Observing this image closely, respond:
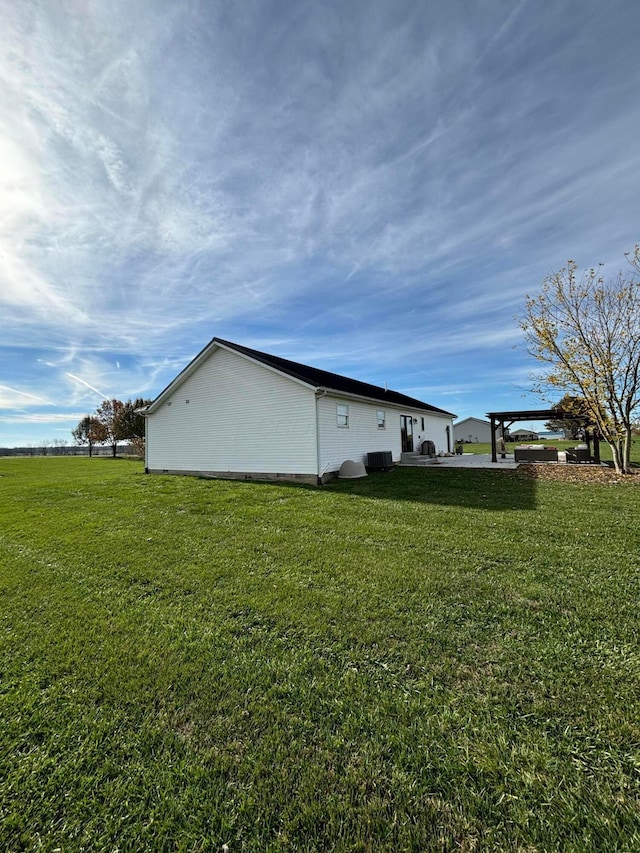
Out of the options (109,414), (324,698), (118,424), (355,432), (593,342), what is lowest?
(324,698)

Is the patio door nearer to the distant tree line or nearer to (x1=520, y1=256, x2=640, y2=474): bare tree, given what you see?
(x1=520, y1=256, x2=640, y2=474): bare tree

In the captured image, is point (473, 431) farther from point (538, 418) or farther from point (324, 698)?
point (324, 698)

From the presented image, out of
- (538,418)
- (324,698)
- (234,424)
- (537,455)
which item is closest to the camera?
(324,698)

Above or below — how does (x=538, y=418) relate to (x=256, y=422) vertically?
above

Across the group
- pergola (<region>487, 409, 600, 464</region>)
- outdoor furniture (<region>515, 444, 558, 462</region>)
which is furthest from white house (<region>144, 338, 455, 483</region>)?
outdoor furniture (<region>515, 444, 558, 462</region>)

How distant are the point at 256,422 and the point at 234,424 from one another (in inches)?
47.6

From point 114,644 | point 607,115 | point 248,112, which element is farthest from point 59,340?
point 607,115

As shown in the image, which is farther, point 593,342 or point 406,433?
point 406,433

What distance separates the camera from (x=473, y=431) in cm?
5775

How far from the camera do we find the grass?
166 cm

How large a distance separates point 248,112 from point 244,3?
165 cm

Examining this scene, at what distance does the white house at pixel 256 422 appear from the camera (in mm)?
12414

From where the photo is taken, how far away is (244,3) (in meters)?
7.22

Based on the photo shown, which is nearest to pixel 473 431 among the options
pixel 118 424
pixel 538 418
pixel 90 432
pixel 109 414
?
pixel 538 418
